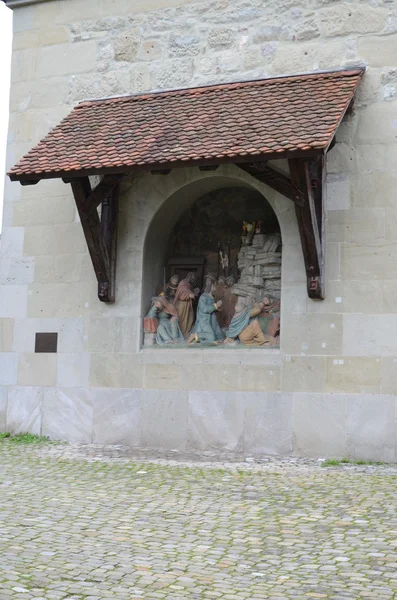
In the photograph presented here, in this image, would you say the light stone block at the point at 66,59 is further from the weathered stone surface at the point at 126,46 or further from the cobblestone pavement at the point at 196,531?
the cobblestone pavement at the point at 196,531

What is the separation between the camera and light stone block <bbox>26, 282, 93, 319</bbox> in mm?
11117

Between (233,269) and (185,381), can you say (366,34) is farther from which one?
(185,381)

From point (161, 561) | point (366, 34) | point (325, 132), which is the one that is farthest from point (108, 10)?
point (161, 561)

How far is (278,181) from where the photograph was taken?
9336mm

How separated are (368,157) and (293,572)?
592 cm

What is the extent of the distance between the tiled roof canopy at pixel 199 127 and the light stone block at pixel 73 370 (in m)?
2.51

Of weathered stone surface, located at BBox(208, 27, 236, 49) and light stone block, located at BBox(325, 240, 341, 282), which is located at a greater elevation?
weathered stone surface, located at BBox(208, 27, 236, 49)

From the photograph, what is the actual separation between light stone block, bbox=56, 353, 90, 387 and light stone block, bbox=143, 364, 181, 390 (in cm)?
87

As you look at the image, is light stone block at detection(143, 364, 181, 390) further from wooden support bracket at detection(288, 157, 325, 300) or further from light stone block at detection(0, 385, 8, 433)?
light stone block at detection(0, 385, 8, 433)

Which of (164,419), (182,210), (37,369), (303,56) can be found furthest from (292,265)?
(37,369)

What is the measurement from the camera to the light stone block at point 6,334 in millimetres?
11586

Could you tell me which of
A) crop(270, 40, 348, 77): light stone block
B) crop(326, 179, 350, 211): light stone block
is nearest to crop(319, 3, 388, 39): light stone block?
crop(270, 40, 348, 77): light stone block

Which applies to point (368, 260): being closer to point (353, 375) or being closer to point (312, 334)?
point (312, 334)

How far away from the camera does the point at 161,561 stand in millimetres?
5379
